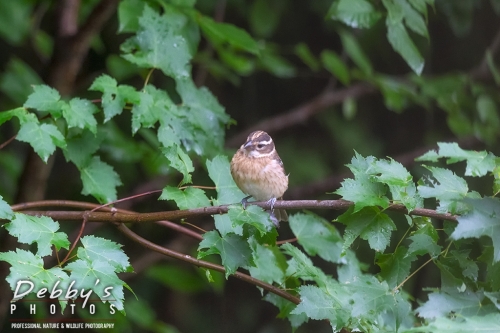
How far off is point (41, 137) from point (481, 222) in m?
1.71

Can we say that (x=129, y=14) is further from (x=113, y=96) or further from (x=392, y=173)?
(x=392, y=173)

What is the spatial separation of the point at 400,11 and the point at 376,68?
282 cm

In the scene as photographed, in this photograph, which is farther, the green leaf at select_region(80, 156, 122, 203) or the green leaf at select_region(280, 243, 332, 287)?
the green leaf at select_region(80, 156, 122, 203)

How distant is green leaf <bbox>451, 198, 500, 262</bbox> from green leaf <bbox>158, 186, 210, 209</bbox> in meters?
0.97

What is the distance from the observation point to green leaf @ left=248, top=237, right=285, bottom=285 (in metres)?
2.64

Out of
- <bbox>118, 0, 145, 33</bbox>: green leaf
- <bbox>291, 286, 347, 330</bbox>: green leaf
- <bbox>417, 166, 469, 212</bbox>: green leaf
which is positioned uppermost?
<bbox>118, 0, 145, 33</bbox>: green leaf

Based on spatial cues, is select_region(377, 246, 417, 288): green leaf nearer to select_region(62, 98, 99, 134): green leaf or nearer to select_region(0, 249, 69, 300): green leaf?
select_region(0, 249, 69, 300): green leaf

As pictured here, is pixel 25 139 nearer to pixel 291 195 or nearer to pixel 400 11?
pixel 400 11

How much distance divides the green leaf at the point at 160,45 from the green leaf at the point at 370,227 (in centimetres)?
128

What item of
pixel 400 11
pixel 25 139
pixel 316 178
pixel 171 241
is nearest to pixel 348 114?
pixel 316 178

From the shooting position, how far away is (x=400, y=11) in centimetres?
281

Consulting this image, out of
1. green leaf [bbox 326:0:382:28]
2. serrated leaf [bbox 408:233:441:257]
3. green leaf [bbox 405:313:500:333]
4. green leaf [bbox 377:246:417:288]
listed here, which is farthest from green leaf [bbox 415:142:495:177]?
green leaf [bbox 326:0:382:28]

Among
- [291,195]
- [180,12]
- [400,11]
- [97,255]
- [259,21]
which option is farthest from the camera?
[291,195]

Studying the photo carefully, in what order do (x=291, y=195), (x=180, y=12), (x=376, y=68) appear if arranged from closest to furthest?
(x=180, y=12) → (x=291, y=195) → (x=376, y=68)
